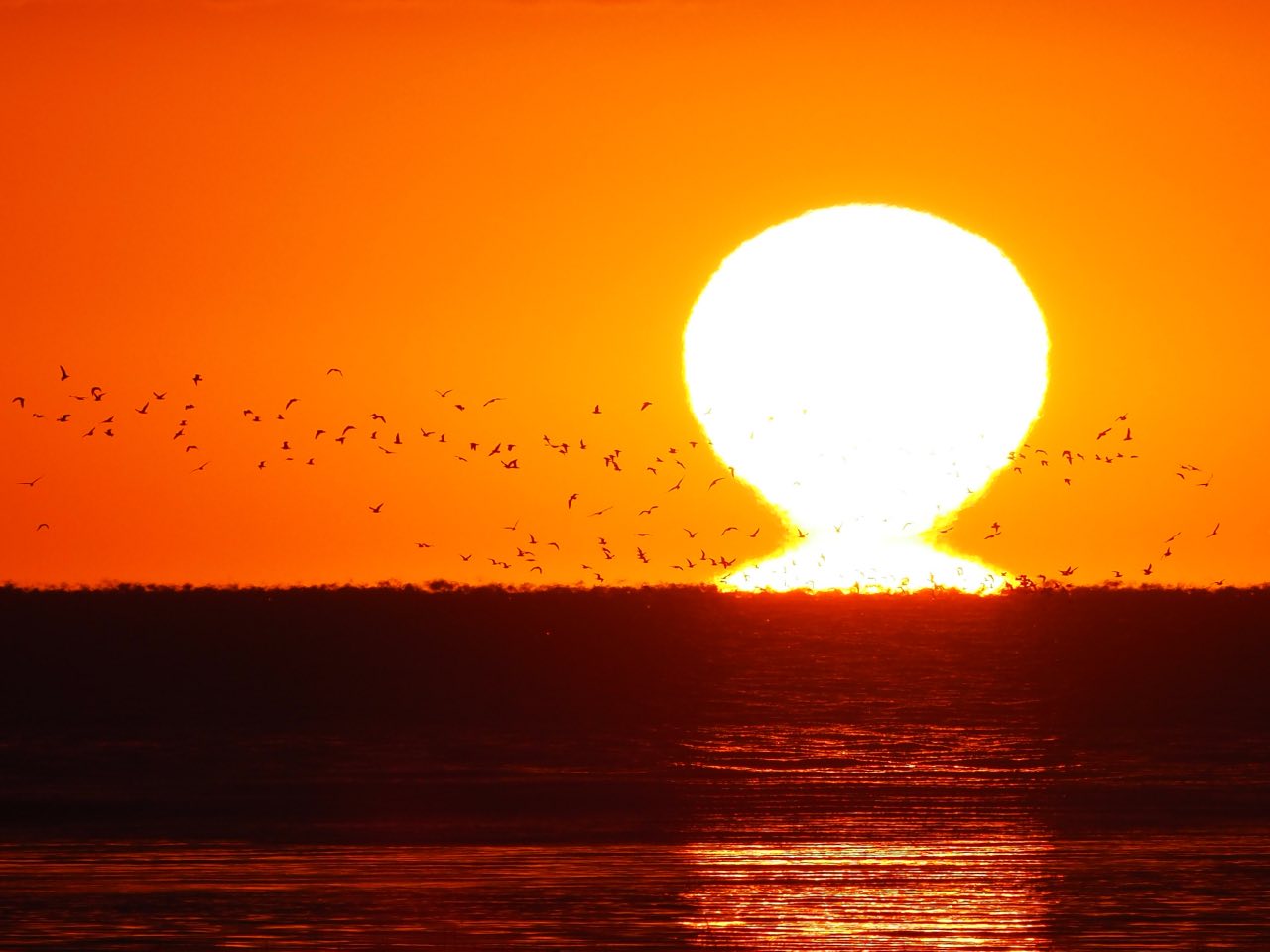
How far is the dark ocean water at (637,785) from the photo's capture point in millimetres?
26125

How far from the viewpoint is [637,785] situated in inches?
1580

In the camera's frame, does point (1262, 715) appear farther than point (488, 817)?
Yes

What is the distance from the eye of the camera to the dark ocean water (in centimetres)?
2612

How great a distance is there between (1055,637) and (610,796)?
3758cm

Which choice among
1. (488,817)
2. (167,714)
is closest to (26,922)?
(488,817)

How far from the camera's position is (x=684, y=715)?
52.4 meters

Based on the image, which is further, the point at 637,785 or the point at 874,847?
the point at 637,785

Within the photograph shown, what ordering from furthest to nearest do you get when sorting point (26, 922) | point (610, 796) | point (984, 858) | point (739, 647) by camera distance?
point (739, 647), point (610, 796), point (984, 858), point (26, 922)

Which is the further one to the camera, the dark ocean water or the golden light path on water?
the dark ocean water

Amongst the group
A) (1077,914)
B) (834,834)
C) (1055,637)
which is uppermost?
(1055,637)

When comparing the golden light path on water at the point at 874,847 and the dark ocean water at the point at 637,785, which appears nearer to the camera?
the golden light path on water at the point at 874,847

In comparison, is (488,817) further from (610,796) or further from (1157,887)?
(1157,887)

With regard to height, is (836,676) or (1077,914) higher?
(836,676)

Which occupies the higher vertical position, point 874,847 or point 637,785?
point 637,785
